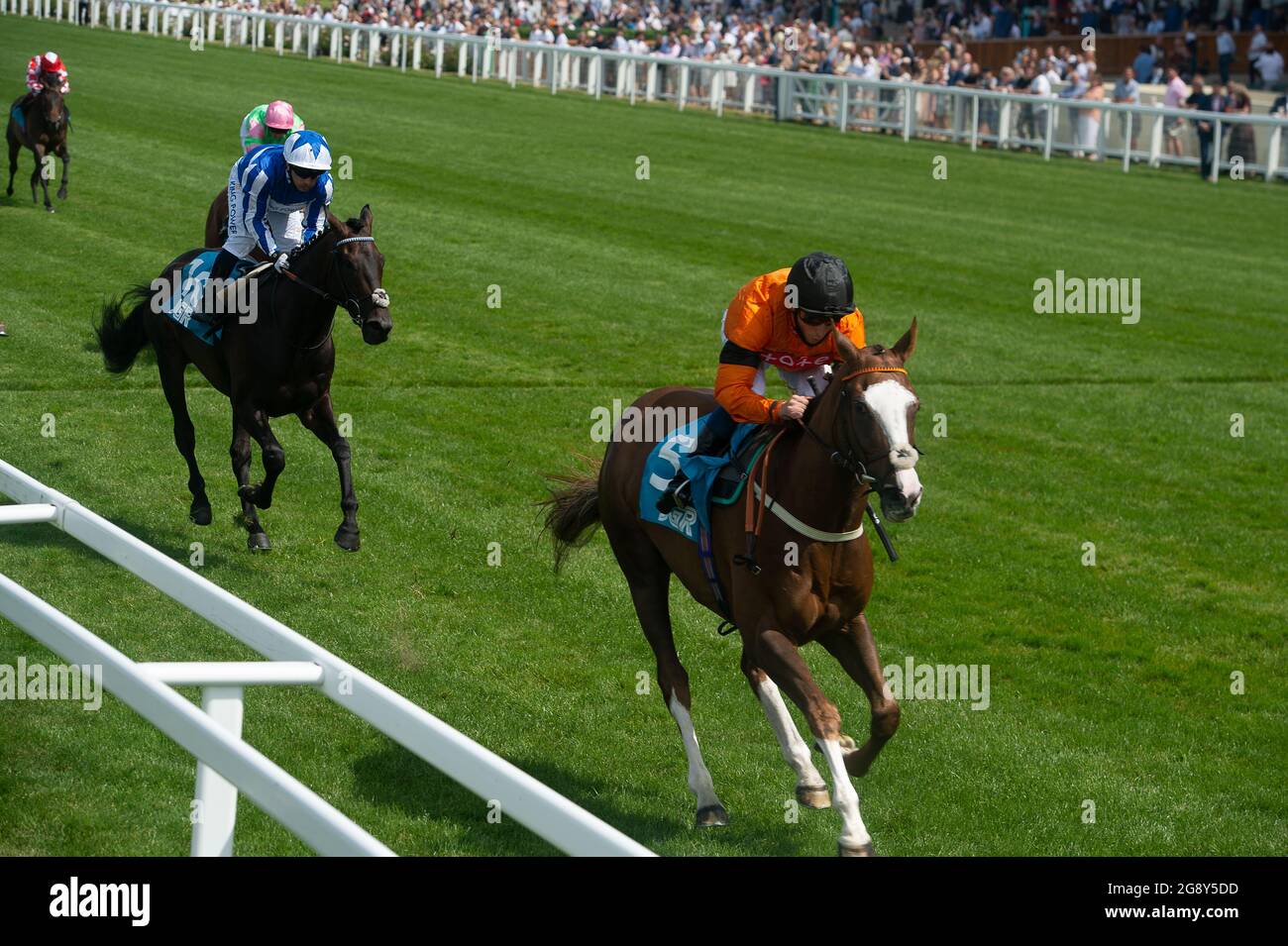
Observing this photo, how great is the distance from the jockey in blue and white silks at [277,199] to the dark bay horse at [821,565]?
3712 millimetres

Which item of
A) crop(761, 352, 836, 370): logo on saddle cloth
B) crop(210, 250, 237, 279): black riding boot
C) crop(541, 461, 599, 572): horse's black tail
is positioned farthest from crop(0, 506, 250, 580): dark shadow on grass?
crop(761, 352, 836, 370): logo on saddle cloth

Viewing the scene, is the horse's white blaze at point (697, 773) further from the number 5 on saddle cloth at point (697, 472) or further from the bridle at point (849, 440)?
the bridle at point (849, 440)

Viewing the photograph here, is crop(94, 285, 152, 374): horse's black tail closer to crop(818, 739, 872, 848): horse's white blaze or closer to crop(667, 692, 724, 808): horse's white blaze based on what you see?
crop(667, 692, 724, 808): horse's white blaze

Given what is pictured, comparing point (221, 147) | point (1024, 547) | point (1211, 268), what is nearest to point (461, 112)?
point (221, 147)

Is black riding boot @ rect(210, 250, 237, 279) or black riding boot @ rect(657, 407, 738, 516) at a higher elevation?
black riding boot @ rect(210, 250, 237, 279)

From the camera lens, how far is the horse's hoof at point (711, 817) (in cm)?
573

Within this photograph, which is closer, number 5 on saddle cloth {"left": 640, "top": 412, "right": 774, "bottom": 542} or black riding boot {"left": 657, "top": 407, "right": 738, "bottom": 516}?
number 5 on saddle cloth {"left": 640, "top": 412, "right": 774, "bottom": 542}

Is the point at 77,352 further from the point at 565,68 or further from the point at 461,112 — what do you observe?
the point at 565,68

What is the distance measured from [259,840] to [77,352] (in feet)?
28.8

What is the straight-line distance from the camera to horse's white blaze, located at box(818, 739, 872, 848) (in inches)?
195

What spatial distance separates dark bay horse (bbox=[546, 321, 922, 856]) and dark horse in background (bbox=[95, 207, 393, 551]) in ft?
9.62

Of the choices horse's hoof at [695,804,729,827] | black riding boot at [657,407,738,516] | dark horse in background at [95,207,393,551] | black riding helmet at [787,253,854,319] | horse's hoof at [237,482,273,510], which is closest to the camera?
black riding helmet at [787,253,854,319]

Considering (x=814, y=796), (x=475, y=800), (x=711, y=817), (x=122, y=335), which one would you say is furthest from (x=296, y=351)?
(x=814, y=796)

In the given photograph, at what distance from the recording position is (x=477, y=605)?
8.15 meters
